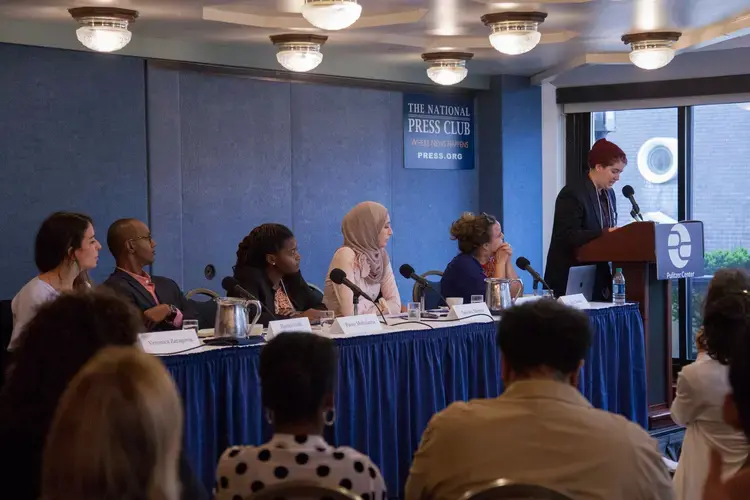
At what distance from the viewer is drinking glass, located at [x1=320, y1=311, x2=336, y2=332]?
4.39 m

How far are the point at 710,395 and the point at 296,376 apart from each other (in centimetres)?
138

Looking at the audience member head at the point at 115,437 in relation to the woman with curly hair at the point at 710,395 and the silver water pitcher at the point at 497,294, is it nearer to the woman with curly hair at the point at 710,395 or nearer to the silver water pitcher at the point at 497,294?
the woman with curly hair at the point at 710,395

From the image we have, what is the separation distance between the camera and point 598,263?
19.8 ft

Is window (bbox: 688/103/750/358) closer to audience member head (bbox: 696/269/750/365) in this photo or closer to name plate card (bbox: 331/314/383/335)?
name plate card (bbox: 331/314/383/335)

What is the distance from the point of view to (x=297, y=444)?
212cm

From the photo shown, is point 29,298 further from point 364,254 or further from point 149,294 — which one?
point 364,254

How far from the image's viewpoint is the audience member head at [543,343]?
223 centimetres

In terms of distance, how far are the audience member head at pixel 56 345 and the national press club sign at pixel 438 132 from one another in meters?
6.25

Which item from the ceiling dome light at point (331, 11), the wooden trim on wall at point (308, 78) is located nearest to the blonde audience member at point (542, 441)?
the ceiling dome light at point (331, 11)

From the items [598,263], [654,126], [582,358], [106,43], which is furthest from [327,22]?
[654,126]

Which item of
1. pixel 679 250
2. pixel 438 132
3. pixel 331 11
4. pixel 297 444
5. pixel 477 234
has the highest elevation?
pixel 331 11

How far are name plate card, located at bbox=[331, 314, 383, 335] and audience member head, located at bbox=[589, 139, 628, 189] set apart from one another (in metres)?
2.21

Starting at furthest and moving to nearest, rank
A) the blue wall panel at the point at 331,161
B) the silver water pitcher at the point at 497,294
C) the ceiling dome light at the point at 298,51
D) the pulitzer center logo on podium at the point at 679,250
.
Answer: the blue wall panel at the point at 331,161
the ceiling dome light at the point at 298,51
the pulitzer center logo on podium at the point at 679,250
the silver water pitcher at the point at 497,294

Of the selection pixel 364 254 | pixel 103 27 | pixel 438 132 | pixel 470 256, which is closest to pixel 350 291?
pixel 364 254
